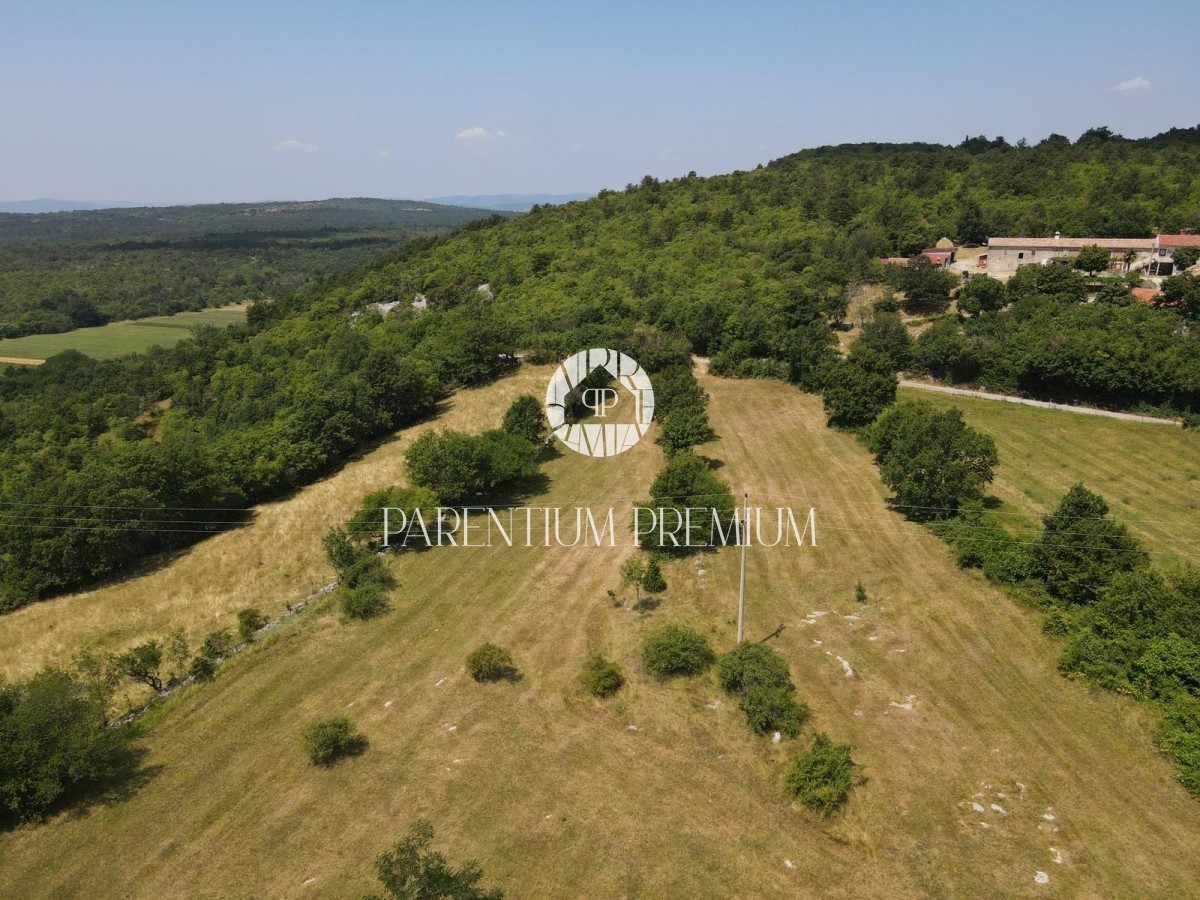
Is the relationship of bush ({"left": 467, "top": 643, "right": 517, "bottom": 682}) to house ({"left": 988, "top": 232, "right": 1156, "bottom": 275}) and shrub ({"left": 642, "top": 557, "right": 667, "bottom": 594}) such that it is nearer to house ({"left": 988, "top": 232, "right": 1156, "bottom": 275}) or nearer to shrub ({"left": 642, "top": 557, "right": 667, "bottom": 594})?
shrub ({"left": 642, "top": 557, "right": 667, "bottom": 594})

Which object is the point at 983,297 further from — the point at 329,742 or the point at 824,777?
the point at 329,742

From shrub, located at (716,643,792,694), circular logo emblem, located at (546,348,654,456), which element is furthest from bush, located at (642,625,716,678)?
circular logo emblem, located at (546,348,654,456)

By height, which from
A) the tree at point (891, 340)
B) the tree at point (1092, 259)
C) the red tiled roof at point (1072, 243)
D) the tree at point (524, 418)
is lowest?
the tree at point (524, 418)

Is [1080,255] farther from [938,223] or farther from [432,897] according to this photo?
[432,897]

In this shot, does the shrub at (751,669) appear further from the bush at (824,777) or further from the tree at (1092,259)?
the tree at (1092,259)

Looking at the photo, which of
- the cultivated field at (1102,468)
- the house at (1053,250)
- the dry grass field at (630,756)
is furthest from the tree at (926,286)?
the dry grass field at (630,756)

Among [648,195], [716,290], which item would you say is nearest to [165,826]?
[716,290]

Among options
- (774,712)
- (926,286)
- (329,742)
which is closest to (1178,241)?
(926,286)
